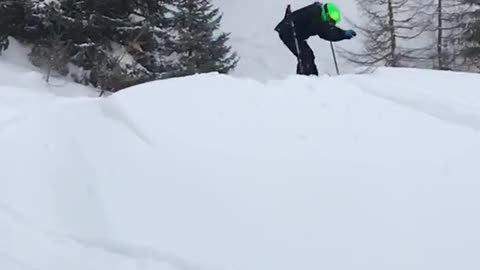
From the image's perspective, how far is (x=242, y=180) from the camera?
148 inches

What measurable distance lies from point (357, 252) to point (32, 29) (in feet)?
49.7

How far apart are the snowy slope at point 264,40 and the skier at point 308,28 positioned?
10638 millimetres

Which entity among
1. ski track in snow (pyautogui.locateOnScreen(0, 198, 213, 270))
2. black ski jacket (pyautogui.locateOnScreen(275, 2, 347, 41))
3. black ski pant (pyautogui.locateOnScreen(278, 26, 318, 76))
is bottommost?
black ski pant (pyautogui.locateOnScreen(278, 26, 318, 76))

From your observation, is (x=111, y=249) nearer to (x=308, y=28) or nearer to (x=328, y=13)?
(x=328, y=13)

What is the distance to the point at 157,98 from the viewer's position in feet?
16.5

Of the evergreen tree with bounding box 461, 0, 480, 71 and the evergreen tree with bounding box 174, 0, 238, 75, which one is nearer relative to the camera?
the evergreen tree with bounding box 174, 0, 238, 75

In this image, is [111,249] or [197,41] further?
[197,41]

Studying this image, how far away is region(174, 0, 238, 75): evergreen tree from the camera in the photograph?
17.3m

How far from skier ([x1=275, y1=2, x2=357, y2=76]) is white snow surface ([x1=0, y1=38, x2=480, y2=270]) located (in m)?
3.00

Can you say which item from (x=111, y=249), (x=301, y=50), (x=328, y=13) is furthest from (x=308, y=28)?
(x=111, y=249)

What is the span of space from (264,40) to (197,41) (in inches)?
171

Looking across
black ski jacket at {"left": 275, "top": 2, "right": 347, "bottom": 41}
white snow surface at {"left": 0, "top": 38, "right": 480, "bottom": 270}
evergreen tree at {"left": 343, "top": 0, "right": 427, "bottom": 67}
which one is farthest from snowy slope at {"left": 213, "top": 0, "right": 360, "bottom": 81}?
white snow surface at {"left": 0, "top": 38, "right": 480, "bottom": 270}

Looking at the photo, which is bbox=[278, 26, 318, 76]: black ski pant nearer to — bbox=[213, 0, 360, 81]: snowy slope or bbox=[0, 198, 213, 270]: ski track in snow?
bbox=[0, 198, 213, 270]: ski track in snow

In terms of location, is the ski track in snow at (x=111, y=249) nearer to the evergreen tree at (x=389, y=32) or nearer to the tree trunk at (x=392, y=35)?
the evergreen tree at (x=389, y=32)
